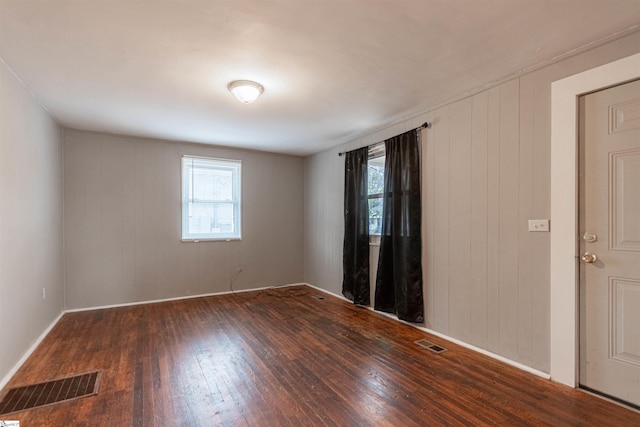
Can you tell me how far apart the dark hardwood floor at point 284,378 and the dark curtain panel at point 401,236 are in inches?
10.8

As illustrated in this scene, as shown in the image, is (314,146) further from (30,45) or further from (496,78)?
(30,45)

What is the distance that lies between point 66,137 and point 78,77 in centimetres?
201

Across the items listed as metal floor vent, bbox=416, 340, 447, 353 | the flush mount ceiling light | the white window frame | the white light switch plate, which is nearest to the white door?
the white light switch plate

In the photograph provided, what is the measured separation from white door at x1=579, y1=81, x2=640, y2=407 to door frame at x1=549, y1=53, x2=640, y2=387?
6cm

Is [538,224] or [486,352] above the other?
Answer: [538,224]

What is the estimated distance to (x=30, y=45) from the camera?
2.14 metres

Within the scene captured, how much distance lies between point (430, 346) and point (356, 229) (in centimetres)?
187

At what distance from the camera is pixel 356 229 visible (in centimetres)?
442

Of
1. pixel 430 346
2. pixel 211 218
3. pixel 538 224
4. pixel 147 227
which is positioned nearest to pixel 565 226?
pixel 538 224

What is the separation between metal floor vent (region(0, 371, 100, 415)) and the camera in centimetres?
205

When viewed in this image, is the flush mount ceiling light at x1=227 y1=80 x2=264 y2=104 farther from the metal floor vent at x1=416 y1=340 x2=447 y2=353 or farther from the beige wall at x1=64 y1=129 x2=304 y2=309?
the metal floor vent at x1=416 y1=340 x2=447 y2=353

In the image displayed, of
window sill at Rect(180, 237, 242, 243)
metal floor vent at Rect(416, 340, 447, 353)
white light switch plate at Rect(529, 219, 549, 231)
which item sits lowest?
metal floor vent at Rect(416, 340, 447, 353)

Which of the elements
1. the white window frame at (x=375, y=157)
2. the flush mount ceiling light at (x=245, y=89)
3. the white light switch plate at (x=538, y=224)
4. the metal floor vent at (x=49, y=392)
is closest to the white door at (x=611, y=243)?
the white light switch plate at (x=538, y=224)

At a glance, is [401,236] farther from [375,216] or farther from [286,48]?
[286,48]
